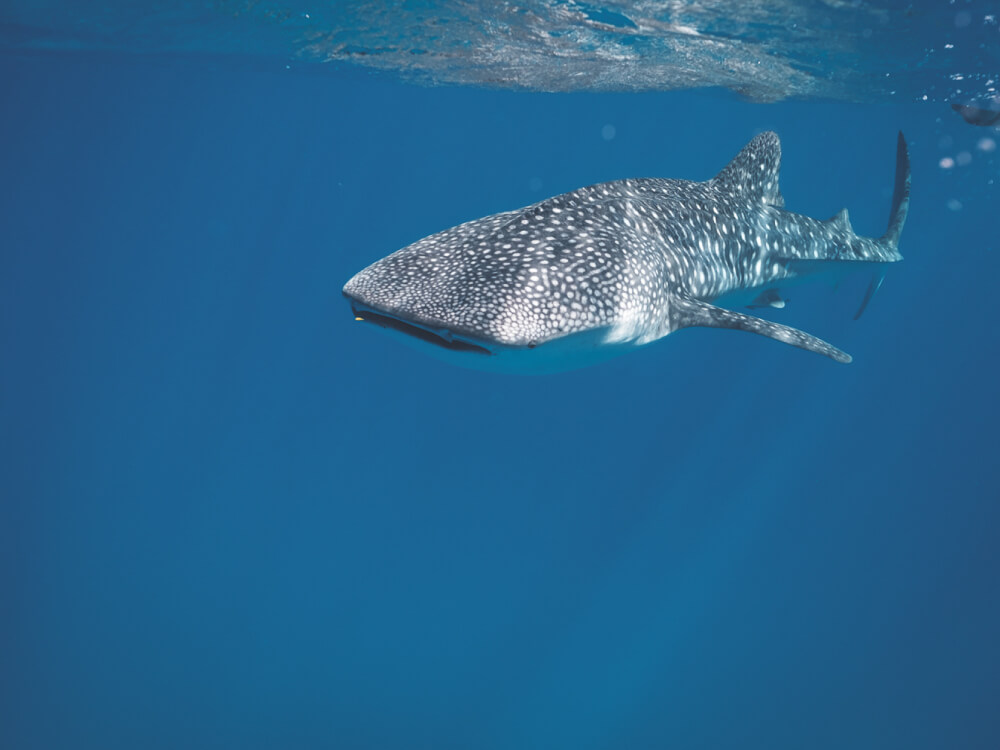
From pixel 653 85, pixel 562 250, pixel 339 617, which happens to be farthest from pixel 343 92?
pixel 562 250

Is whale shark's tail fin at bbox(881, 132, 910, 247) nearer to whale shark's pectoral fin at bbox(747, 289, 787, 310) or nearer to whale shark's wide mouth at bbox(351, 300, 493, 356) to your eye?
whale shark's pectoral fin at bbox(747, 289, 787, 310)

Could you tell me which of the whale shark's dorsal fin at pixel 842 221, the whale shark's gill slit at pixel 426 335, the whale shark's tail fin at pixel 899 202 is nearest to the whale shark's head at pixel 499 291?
the whale shark's gill slit at pixel 426 335

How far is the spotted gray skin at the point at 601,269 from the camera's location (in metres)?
3.14

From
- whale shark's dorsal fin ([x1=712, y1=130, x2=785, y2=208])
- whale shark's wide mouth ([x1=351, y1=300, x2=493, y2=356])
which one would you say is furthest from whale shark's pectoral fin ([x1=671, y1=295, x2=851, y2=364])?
whale shark's dorsal fin ([x1=712, y1=130, x2=785, y2=208])

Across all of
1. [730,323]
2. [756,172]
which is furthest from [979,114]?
[730,323]

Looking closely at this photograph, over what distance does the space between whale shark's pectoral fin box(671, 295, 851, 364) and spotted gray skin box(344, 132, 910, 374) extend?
0.01m

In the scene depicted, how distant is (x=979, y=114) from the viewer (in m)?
15.2

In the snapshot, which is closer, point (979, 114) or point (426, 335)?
point (426, 335)

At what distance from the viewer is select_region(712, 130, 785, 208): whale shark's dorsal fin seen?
21.4ft

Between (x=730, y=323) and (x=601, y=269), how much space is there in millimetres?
1245

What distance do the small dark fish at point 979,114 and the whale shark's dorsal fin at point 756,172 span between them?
1218 centimetres

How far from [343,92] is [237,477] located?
1529 cm

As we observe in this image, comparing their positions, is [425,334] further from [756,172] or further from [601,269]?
[756,172]

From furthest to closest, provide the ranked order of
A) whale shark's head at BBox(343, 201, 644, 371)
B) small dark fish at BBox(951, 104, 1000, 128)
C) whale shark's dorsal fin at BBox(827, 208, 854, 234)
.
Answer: small dark fish at BBox(951, 104, 1000, 128) < whale shark's dorsal fin at BBox(827, 208, 854, 234) < whale shark's head at BBox(343, 201, 644, 371)
